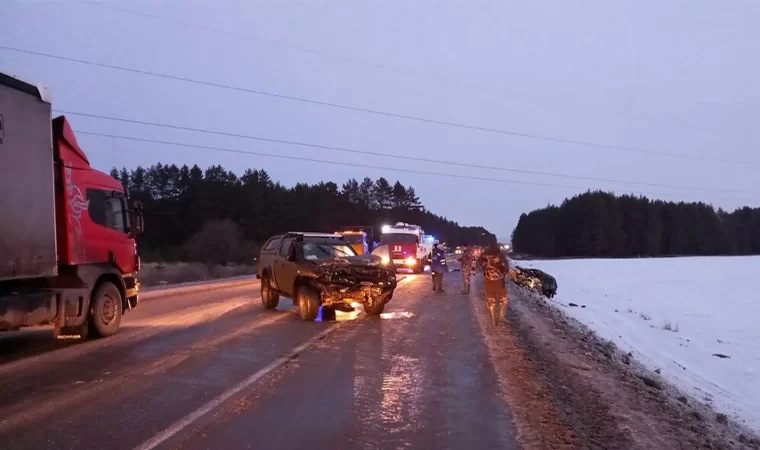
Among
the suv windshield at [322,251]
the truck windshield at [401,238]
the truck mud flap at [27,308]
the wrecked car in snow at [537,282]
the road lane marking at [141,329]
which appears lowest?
the wrecked car in snow at [537,282]

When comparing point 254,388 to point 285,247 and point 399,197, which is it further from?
point 399,197

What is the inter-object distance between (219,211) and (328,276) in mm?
65583

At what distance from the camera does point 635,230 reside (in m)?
150

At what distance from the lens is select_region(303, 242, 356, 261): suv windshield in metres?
17.7

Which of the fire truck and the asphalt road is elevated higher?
the fire truck

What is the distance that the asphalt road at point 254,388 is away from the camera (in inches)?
269

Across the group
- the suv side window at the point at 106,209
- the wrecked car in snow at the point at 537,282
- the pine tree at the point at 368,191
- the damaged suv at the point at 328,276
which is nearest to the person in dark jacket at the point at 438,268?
the damaged suv at the point at 328,276

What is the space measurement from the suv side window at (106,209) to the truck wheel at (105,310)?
131cm

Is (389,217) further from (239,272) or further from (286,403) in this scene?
(286,403)

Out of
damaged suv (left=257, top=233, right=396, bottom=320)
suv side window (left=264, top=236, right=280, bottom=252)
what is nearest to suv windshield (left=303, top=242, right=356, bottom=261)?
damaged suv (left=257, top=233, right=396, bottom=320)

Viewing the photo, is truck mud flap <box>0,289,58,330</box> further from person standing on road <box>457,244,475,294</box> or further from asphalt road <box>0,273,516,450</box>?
person standing on road <box>457,244,475,294</box>

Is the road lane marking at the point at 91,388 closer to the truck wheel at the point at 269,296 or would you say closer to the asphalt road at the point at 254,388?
the asphalt road at the point at 254,388

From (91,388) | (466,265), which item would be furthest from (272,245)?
(91,388)

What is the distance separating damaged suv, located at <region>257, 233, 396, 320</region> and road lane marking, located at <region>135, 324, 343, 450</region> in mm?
3818
